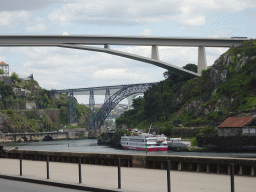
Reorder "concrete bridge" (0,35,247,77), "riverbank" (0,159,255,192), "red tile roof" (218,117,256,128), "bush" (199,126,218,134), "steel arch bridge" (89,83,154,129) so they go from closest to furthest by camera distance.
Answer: "riverbank" (0,159,255,192) < "red tile roof" (218,117,256,128) < "concrete bridge" (0,35,247,77) < "bush" (199,126,218,134) < "steel arch bridge" (89,83,154,129)

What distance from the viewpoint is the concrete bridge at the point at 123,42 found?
83125mm

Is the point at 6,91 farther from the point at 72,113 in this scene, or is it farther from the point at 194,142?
the point at 194,142

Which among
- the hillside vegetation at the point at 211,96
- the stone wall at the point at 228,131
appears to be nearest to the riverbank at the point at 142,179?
the stone wall at the point at 228,131

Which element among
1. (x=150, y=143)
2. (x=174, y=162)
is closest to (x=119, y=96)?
(x=150, y=143)

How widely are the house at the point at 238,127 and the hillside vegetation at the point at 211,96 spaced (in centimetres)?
605

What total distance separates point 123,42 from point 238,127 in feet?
91.2

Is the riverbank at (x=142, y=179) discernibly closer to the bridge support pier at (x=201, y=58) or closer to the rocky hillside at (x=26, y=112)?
the bridge support pier at (x=201, y=58)

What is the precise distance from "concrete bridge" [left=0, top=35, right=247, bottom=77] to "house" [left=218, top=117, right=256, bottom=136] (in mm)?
18395

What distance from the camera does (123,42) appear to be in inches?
3595

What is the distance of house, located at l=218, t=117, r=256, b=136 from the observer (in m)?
77.6

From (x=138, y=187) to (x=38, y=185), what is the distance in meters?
3.87

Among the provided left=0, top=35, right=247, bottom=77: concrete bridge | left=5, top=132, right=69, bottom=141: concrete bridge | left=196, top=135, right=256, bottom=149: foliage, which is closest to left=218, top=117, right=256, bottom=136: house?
left=196, top=135, right=256, bottom=149: foliage

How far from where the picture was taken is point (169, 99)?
122 m

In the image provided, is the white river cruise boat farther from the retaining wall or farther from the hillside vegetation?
the retaining wall
